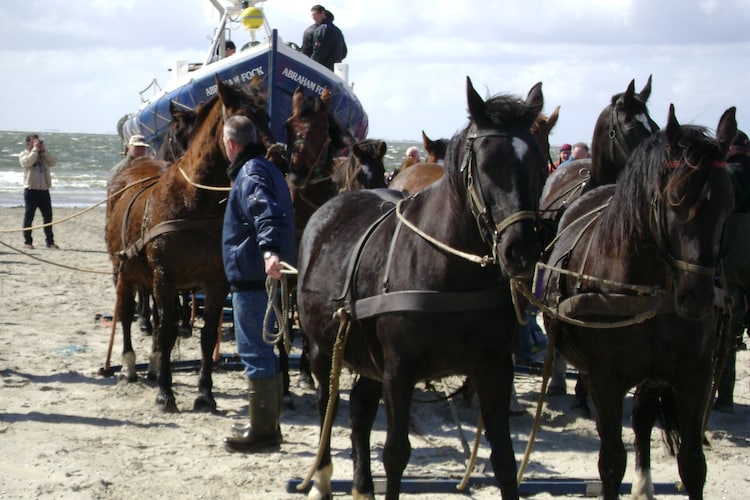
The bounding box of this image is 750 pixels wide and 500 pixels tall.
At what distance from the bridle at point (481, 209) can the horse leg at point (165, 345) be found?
3.75 meters

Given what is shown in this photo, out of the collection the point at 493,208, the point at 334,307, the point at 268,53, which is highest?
the point at 268,53

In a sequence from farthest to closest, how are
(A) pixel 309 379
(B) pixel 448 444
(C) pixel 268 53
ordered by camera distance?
(C) pixel 268 53 < (A) pixel 309 379 < (B) pixel 448 444

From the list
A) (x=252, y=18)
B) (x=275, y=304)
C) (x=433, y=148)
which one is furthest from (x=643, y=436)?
(x=252, y=18)

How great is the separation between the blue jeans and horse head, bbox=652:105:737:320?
7.94 feet

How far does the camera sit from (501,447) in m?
4.30

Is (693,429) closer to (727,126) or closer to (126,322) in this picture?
(727,126)

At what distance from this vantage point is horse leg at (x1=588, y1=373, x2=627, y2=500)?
176 inches

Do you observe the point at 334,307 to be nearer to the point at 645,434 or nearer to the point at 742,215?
the point at 645,434

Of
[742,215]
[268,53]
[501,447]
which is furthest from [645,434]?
[268,53]

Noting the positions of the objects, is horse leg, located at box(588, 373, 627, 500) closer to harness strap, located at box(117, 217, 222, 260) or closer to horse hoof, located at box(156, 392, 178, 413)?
harness strap, located at box(117, 217, 222, 260)

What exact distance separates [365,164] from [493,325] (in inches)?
189

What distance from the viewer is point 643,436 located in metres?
5.05

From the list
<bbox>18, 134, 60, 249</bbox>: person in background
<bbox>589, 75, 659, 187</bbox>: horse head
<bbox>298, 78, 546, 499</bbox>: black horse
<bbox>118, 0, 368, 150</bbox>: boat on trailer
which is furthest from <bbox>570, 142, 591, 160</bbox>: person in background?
<bbox>18, 134, 60, 249</bbox>: person in background

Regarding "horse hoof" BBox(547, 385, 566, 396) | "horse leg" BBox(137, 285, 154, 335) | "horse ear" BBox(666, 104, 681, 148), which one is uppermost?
"horse ear" BBox(666, 104, 681, 148)
